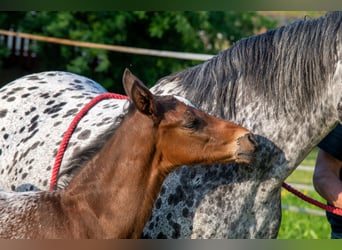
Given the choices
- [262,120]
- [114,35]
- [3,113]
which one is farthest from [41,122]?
[114,35]

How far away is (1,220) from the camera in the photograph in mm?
2492

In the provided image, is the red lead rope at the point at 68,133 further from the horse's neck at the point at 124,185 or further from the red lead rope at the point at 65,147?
the horse's neck at the point at 124,185

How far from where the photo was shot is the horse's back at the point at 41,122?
3.10 metres

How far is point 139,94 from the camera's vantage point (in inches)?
96.6

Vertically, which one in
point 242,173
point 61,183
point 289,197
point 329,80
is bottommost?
point 289,197

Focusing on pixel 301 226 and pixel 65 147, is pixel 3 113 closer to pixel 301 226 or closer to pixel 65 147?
pixel 65 147

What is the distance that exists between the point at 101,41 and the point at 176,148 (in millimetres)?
7391

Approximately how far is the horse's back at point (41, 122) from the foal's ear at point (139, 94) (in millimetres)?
497

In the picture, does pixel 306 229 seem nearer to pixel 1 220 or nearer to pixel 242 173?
pixel 242 173

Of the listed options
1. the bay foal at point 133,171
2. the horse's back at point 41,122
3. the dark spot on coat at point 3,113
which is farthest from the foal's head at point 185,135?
the dark spot on coat at point 3,113

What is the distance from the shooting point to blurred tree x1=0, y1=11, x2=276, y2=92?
9711 mm

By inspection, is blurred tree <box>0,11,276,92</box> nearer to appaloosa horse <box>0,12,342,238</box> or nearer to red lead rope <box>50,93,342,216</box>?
red lead rope <box>50,93,342,216</box>

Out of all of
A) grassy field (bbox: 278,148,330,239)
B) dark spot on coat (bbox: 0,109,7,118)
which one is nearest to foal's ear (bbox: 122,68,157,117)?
dark spot on coat (bbox: 0,109,7,118)
